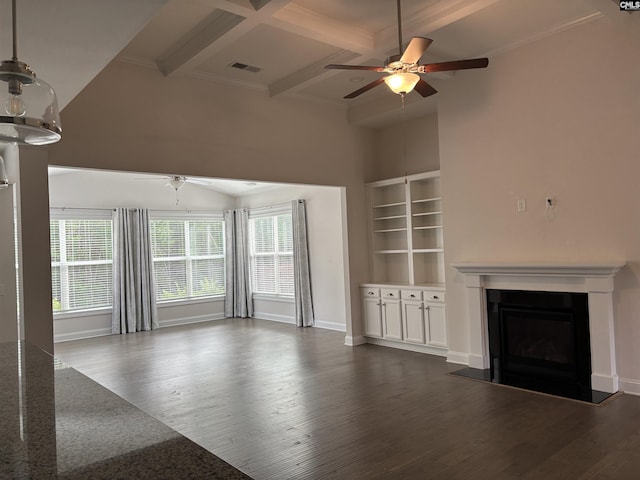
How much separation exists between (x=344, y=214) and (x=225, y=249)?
4312mm

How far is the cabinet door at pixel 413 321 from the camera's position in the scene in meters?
6.30

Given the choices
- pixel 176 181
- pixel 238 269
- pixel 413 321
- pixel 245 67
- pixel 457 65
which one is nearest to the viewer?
pixel 457 65

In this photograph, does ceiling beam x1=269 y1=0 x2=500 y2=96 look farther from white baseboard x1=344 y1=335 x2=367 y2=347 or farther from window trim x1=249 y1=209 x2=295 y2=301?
window trim x1=249 y1=209 x2=295 y2=301

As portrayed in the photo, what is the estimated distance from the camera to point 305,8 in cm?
423

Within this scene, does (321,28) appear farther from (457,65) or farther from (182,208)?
(182,208)

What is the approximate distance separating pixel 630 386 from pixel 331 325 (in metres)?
5.02

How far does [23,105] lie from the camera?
1.42 meters

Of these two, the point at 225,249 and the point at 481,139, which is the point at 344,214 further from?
the point at 225,249

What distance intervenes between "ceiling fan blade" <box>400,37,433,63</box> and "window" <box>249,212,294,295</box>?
6382 millimetres

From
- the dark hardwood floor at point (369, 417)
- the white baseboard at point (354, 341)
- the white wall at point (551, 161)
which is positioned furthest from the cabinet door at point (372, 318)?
the white wall at point (551, 161)

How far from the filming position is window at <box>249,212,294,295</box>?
31.9ft

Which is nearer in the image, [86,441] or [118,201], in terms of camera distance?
[86,441]

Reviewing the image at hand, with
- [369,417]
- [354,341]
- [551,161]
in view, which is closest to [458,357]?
[354,341]

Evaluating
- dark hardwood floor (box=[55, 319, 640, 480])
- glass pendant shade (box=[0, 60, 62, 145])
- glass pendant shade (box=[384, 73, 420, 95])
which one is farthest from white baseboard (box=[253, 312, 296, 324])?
glass pendant shade (box=[0, 60, 62, 145])
